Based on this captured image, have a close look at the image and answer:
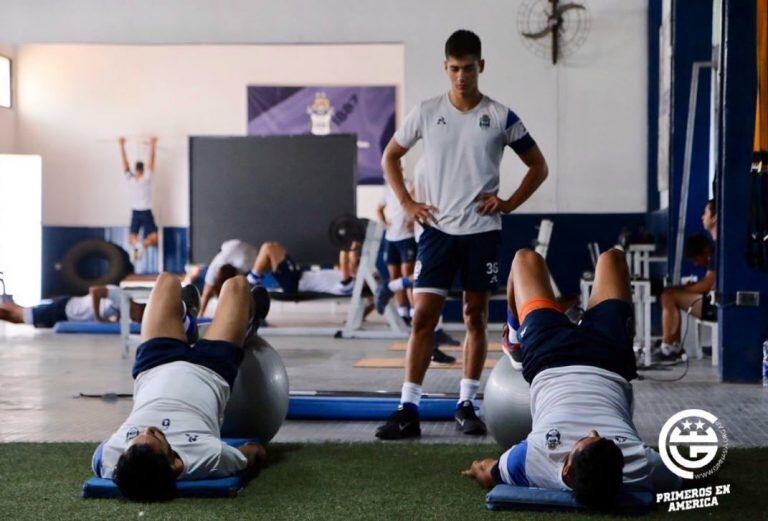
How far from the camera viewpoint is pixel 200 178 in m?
10.1

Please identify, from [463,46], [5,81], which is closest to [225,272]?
[463,46]

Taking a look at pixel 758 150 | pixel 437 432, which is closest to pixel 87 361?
pixel 437 432

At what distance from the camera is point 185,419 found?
291 cm

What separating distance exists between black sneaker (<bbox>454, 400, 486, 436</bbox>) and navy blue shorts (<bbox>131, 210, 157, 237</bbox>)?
1010cm

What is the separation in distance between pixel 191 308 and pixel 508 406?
3.61 feet

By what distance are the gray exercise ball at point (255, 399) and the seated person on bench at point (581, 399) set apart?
0.71 metres

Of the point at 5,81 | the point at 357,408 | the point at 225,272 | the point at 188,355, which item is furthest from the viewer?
the point at 5,81

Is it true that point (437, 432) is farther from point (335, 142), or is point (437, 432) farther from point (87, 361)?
point (335, 142)

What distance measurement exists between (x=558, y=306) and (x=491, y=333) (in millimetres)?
6092

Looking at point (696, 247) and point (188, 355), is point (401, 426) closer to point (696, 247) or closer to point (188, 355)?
point (188, 355)

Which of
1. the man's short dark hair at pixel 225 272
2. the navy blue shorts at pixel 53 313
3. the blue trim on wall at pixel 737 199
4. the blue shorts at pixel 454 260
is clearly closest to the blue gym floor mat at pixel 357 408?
the blue shorts at pixel 454 260

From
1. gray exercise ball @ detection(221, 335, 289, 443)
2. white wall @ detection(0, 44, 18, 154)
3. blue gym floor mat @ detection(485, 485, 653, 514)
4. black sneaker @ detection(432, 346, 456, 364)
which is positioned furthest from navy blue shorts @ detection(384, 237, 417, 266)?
white wall @ detection(0, 44, 18, 154)

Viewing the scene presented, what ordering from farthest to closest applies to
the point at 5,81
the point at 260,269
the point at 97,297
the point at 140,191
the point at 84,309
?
the point at 5,81, the point at 140,191, the point at 84,309, the point at 97,297, the point at 260,269

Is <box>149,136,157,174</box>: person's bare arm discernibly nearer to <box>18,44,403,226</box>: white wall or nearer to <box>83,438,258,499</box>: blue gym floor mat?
<box>18,44,403,226</box>: white wall
